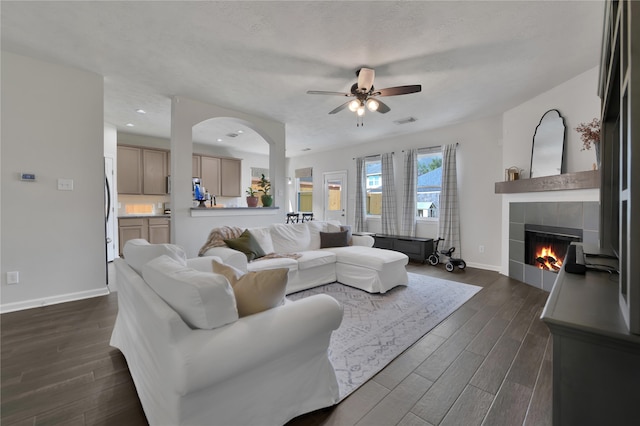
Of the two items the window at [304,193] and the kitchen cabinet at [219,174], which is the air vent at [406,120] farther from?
the kitchen cabinet at [219,174]

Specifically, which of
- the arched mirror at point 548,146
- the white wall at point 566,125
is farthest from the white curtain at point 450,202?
the arched mirror at point 548,146

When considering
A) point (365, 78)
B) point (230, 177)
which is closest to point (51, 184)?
point (365, 78)

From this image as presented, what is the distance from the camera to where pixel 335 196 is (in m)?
7.58

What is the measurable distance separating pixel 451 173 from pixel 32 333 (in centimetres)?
609

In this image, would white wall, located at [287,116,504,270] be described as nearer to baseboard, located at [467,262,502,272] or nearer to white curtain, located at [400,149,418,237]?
baseboard, located at [467,262,502,272]

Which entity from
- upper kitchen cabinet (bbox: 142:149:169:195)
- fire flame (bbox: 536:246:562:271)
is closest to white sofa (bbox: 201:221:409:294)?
fire flame (bbox: 536:246:562:271)

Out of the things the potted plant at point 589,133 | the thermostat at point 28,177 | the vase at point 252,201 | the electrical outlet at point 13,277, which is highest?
the potted plant at point 589,133

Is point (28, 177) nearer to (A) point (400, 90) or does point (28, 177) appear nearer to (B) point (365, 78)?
(B) point (365, 78)

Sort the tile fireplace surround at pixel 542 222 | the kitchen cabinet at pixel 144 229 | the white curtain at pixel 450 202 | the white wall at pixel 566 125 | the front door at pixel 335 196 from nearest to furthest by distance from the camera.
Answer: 1. the tile fireplace surround at pixel 542 222
2. the white wall at pixel 566 125
3. the white curtain at pixel 450 202
4. the kitchen cabinet at pixel 144 229
5. the front door at pixel 335 196

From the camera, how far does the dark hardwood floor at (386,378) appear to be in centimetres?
146

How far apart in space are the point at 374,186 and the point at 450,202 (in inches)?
77.7

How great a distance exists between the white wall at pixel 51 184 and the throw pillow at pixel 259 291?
Answer: 3070mm

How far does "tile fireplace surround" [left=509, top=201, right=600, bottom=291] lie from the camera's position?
3.11 metres

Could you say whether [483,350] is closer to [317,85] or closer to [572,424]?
[572,424]
